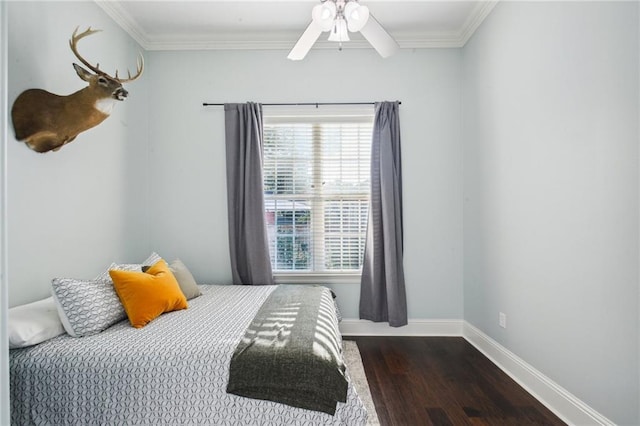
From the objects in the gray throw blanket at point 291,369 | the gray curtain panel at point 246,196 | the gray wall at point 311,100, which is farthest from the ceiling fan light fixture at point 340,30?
the gray throw blanket at point 291,369

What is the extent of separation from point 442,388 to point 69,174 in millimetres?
2912

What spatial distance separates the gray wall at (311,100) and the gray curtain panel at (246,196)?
0.51 feet

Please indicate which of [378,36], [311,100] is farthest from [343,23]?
[311,100]

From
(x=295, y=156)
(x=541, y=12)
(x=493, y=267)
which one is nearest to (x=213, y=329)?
(x=295, y=156)

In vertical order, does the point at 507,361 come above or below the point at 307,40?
below

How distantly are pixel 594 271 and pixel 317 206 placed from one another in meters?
2.19

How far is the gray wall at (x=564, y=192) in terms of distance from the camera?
1518 millimetres

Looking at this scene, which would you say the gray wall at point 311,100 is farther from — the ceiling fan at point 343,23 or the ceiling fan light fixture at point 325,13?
the ceiling fan light fixture at point 325,13

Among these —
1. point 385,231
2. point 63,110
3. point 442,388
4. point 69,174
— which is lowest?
point 442,388

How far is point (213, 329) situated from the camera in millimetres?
1805

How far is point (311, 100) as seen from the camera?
10.4 feet

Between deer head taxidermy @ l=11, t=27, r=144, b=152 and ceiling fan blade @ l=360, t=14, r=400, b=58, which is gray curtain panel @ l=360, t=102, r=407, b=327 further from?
deer head taxidermy @ l=11, t=27, r=144, b=152

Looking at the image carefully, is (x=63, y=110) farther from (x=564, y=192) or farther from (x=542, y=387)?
(x=542, y=387)

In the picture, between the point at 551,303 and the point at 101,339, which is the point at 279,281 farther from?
the point at 551,303
